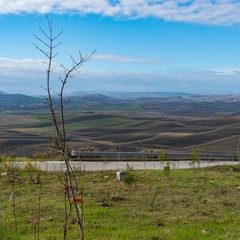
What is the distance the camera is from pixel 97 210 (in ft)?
27.7

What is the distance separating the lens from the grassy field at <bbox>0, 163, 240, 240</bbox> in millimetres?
7090

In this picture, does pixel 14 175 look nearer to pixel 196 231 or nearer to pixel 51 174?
pixel 51 174

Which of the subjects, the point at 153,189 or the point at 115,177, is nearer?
the point at 153,189

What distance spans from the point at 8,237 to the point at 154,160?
13727 millimetres

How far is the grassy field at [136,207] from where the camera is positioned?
7090 millimetres

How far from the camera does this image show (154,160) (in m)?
20.1

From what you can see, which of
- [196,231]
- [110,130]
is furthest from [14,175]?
[110,130]

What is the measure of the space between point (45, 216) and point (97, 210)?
1.02m

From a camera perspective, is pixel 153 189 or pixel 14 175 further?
pixel 14 175

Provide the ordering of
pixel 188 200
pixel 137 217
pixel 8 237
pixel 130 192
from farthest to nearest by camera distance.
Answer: pixel 130 192
pixel 188 200
pixel 137 217
pixel 8 237

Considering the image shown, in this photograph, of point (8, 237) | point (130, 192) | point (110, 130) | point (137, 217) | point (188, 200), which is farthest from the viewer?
point (110, 130)

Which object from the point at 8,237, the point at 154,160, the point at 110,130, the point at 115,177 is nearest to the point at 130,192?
the point at 115,177

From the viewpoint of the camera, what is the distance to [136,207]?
28.8 ft

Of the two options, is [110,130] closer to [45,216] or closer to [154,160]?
[154,160]
